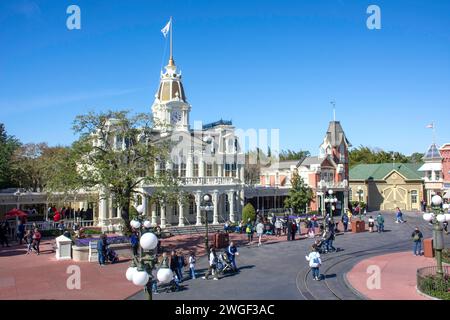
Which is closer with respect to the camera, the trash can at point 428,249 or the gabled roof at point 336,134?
the trash can at point 428,249

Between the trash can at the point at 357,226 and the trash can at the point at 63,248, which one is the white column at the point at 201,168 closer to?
the trash can at the point at 357,226

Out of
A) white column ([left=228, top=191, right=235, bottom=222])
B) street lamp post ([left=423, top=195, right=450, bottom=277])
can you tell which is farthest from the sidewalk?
white column ([left=228, top=191, right=235, bottom=222])

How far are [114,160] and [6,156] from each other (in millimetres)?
22043

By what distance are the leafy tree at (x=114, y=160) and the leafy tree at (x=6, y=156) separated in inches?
607

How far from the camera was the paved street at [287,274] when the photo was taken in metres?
16.2

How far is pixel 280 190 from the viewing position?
5219cm

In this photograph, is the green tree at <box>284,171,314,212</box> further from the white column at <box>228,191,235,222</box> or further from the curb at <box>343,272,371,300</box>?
the curb at <box>343,272,371,300</box>

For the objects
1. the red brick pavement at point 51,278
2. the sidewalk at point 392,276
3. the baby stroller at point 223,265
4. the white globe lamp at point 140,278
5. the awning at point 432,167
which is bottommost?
the sidewalk at point 392,276

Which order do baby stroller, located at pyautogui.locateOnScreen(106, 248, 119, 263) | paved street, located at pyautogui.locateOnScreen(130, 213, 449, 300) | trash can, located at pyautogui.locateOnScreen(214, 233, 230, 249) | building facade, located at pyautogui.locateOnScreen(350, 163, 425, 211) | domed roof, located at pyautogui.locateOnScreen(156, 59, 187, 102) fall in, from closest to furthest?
paved street, located at pyautogui.locateOnScreen(130, 213, 449, 300), baby stroller, located at pyautogui.locateOnScreen(106, 248, 119, 263), trash can, located at pyautogui.locateOnScreen(214, 233, 230, 249), domed roof, located at pyautogui.locateOnScreen(156, 59, 187, 102), building facade, located at pyautogui.locateOnScreen(350, 163, 425, 211)

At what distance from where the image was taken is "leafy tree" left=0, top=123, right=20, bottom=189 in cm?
3772

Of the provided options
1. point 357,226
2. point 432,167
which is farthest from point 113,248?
point 432,167

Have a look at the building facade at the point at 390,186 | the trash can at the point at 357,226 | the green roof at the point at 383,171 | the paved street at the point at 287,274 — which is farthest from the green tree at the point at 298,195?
the green roof at the point at 383,171

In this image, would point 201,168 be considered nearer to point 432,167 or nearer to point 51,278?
point 51,278
